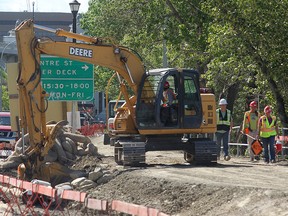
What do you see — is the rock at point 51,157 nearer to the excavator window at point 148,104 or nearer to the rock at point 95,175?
the rock at point 95,175

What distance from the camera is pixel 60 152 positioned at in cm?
2262

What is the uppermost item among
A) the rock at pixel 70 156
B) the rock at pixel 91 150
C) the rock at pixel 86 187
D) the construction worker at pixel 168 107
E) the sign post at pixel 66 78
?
the sign post at pixel 66 78

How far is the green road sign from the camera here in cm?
2508

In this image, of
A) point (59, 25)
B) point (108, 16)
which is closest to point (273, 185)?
point (108, 16)

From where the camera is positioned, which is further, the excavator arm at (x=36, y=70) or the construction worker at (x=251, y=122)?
the construction worker at (x=251, y=122)

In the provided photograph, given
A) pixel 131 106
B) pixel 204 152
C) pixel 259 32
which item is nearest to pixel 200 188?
pixel 204 152

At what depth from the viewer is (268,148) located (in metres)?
22.0

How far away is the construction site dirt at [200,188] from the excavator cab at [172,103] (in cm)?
105

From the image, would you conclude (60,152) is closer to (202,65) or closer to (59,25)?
(202,65)

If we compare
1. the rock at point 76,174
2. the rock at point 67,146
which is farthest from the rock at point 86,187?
the rock at point 67,146

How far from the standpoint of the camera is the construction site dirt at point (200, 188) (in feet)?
43.5

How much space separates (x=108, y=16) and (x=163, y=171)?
70.9 feet

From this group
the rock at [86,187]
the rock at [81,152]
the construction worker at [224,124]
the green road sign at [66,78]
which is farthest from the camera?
the green road sign at [66,78]

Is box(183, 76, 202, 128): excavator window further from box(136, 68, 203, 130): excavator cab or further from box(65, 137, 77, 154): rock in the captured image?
box(65, 137, 77, 154): rock
